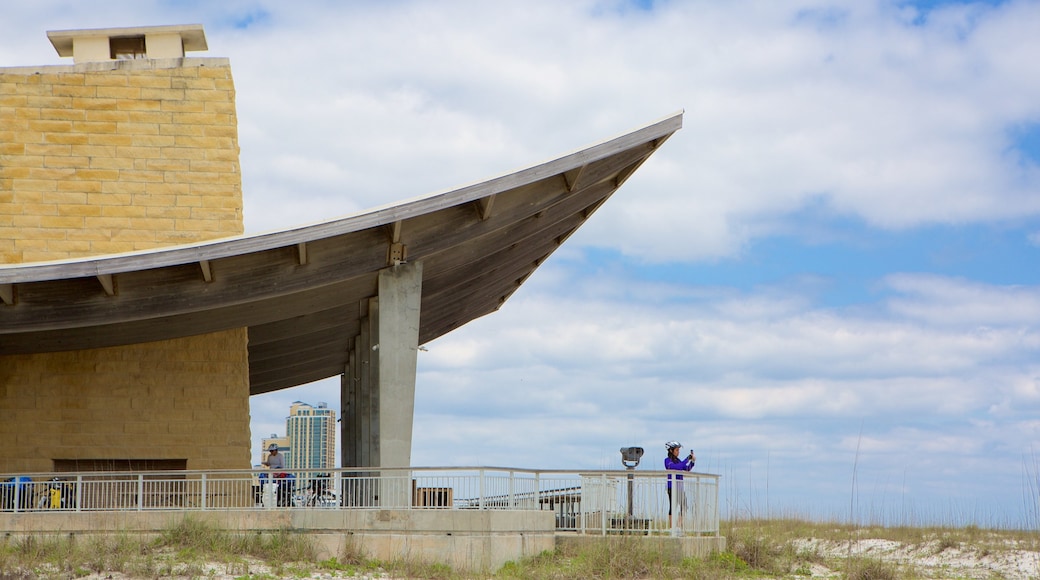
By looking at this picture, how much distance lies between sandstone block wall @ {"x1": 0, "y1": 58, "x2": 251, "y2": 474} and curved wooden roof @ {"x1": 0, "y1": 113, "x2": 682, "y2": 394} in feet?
3.06

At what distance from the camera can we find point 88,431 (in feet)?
82.2

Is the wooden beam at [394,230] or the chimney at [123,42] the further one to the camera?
the chimney at [123,42]

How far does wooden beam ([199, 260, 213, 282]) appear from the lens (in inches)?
818

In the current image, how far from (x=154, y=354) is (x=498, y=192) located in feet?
31.4

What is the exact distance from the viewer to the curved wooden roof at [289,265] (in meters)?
20.5

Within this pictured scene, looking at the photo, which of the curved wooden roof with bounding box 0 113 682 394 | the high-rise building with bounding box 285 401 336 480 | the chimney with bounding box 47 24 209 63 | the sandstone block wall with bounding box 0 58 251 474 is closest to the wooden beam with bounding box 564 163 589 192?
the curved wooden roof with bounding box 0 113 682 394

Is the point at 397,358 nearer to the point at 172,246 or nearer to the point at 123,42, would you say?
the point at 172,246

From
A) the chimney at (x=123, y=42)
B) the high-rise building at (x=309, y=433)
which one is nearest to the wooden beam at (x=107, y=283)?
the chimney at (x=123, y=42)

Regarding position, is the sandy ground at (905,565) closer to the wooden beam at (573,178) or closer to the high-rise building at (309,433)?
the wooden beam at (573,178)

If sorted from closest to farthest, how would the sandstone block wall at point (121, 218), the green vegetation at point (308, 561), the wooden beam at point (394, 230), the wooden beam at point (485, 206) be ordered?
the green vegetation at point (308, 561) < the wooden beam at point (394, 230) < the wooden beam at point (485, 206) < the sandstone block wall at point (121, 218)

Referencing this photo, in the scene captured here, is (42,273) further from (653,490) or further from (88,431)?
(653,490)

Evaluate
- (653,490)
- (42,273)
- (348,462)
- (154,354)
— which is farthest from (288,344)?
(653,490)

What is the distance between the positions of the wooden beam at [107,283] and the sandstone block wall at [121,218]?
15.0ft

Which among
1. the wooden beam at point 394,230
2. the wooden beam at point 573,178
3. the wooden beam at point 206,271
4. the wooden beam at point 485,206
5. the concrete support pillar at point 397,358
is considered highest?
the wooden beam at point 573,178
